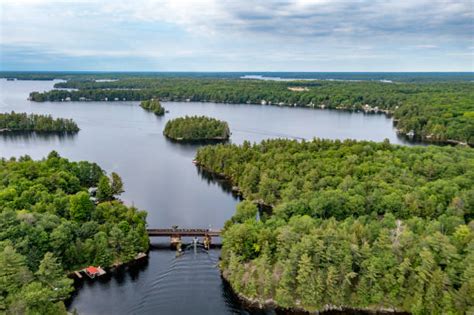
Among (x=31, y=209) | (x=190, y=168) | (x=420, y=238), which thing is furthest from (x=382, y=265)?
(x=190, y=168)

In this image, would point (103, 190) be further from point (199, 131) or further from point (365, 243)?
point (199, 131)

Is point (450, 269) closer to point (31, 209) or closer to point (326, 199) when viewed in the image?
point (326, 199)

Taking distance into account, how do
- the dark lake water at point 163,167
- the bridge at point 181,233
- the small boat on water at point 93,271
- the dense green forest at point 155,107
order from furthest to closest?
the dense green forest at point 155,107 < the bridge at point 181,233 < the small boat on water at point 93,271 < the dark lake water at point 163,167

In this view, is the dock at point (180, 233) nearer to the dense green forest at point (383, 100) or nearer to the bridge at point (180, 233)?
the bridge at point (180, 233)

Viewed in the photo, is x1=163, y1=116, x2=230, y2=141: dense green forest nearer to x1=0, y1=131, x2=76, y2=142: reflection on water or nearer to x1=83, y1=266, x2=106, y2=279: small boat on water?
x1=0, y1=131, x2=76, y2=142: reflection on water

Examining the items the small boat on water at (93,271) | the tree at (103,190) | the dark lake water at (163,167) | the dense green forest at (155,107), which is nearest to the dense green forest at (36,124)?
the dark lake water at (163,167)

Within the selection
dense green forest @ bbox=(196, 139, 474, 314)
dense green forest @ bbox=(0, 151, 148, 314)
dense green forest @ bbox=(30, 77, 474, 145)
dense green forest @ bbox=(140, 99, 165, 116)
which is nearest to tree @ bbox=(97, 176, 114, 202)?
dense green forest @ bbox=(0, 151, 148, 314)

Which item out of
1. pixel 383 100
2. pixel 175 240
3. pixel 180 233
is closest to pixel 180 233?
pixel 180 233

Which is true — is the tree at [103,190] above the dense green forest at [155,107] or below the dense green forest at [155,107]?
below
